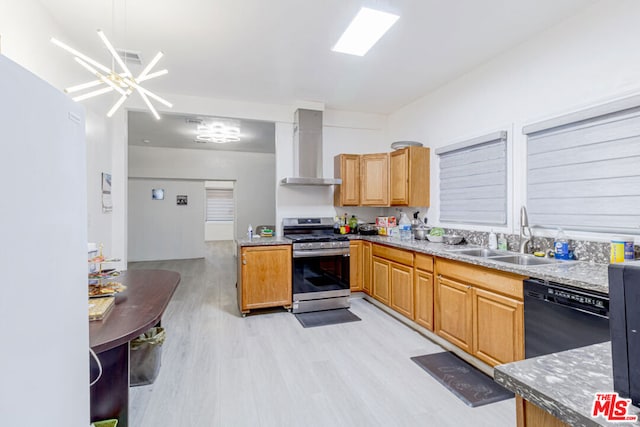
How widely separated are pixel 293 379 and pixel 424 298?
1510mm

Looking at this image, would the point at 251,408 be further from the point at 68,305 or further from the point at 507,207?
the point at 507,207

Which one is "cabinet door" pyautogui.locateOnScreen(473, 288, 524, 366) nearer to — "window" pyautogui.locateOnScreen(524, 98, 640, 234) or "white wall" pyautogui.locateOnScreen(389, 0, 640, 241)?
"window" pyautogui.locateOnScreen(524, 98, 640, 234)

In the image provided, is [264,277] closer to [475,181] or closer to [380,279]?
[380,279]

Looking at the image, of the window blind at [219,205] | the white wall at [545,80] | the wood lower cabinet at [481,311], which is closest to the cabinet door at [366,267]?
the wood lower cabinet at [481,311]

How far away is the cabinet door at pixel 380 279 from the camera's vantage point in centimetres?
364

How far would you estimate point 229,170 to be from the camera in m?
7.60

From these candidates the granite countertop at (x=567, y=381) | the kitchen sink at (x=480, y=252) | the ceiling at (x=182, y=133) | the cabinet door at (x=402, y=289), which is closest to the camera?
the granite countertop at (x=567, y=381)

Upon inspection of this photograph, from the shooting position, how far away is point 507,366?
814 millimetres

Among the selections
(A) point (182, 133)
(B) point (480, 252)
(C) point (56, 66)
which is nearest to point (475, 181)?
(B) point (480, 252)

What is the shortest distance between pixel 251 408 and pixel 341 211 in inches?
124

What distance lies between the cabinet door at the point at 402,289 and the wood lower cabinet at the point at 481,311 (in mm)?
406

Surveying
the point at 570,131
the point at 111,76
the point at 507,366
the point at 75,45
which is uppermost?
the point at 75,45

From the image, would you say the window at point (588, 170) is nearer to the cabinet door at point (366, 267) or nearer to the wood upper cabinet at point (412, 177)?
the wood upper cabinet at point (412, 177)

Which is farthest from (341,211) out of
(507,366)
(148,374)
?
(507,366)
